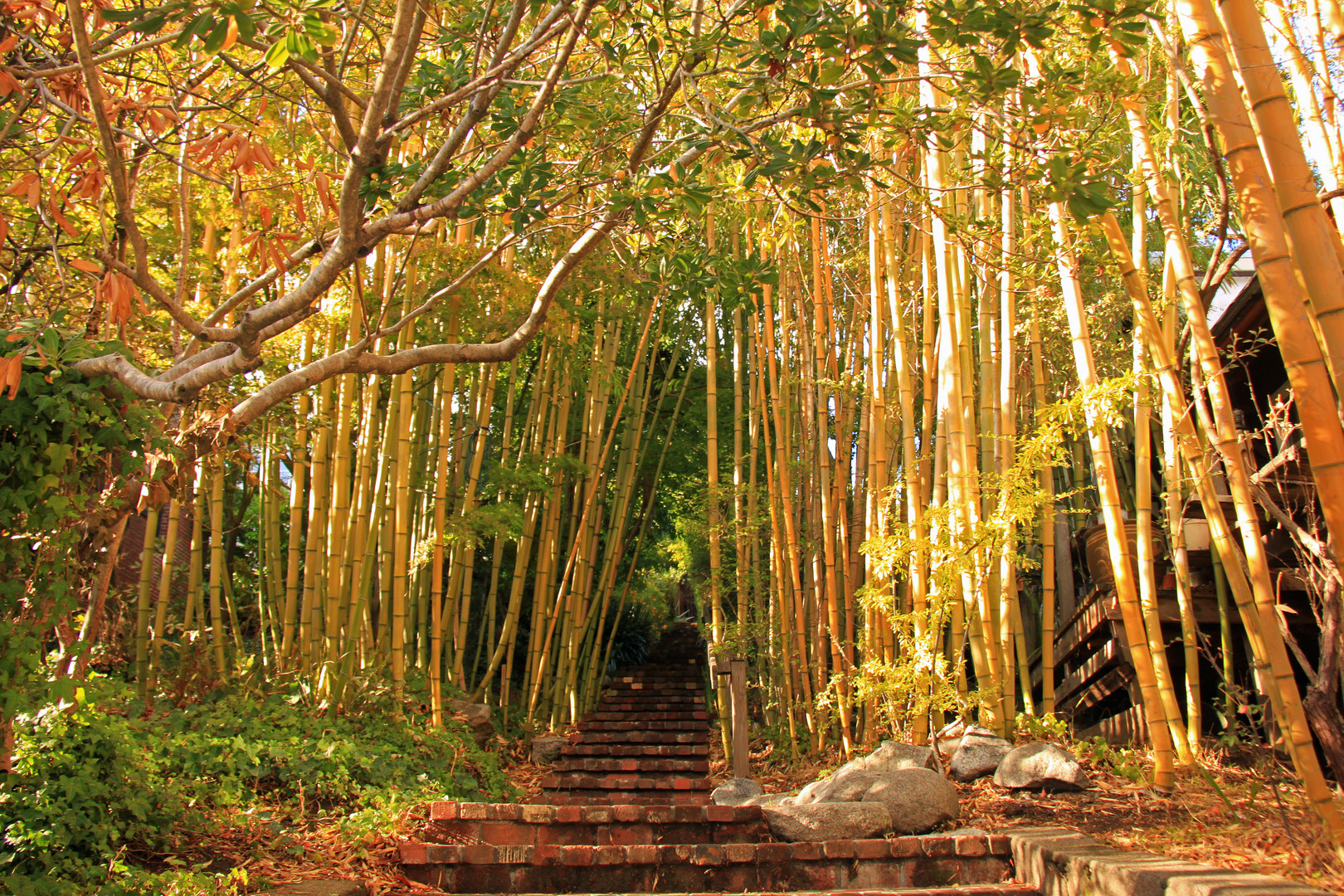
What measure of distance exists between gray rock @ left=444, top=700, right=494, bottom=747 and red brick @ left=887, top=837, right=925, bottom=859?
8.79 feet

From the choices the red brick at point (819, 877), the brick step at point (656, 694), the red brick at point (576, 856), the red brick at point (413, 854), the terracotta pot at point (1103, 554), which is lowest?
the red brick at point (819, 877)

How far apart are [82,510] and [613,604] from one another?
7.55m

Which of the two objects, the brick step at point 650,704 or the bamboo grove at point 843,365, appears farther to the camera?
the brick step at point 650,704

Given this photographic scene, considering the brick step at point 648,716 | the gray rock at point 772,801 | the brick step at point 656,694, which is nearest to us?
the gray rock at point 772,801

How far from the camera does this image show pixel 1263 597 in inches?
81.6

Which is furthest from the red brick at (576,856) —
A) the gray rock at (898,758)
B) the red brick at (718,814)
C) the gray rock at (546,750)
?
the gray rock at (546,750)

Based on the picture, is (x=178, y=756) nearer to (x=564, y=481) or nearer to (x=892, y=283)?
(x=892, y=283)

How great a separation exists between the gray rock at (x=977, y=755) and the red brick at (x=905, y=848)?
750 millimetres

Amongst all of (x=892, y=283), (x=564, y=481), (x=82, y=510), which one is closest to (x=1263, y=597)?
(x=892, y=283)

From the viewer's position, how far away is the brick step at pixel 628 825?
2.95 m

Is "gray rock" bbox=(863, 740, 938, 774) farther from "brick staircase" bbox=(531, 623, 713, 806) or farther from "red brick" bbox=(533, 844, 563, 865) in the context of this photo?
"red brick" bbox=(533, 844, 563, 865)

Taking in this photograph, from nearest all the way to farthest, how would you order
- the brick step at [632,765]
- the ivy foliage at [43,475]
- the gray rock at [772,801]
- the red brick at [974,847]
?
the ivy foliage at [43,475] < the red brick at [974,847] < the gray rock at [772,801] < the brick step at [632,765]

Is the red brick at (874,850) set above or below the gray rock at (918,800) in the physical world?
below

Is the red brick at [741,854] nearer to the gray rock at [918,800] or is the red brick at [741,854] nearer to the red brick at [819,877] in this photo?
the red brick at [819,877]
